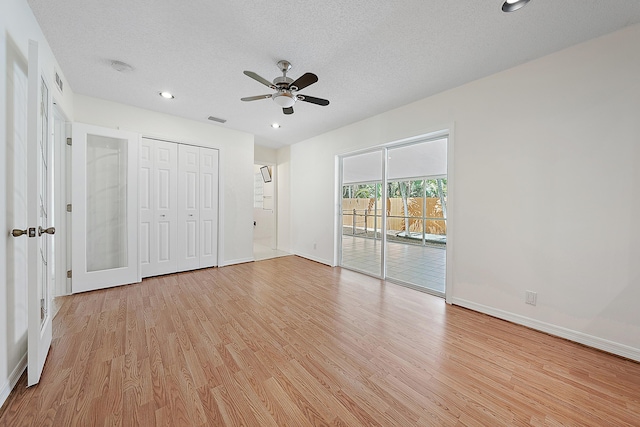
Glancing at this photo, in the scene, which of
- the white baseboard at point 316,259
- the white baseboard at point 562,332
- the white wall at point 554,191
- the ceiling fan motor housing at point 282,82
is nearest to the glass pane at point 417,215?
the white baseboard at point 562,332

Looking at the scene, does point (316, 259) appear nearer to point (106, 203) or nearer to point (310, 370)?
point (310, 370)

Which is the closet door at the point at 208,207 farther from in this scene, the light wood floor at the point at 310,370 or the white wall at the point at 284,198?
the white wall at the point at 284,198

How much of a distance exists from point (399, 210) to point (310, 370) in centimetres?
492

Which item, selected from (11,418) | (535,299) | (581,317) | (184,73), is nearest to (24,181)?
(11,418)

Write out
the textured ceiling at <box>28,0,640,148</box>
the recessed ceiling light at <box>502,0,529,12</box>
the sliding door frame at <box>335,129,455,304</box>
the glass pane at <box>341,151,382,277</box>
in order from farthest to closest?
1. the glass pane at <box>341,151,382,277</box>
2. the sliding door frame at <box>335,129,455,304</box>
3. the textured ceiling at <box>28,0,640,148</box>
4. the recessed ceiling light at <box>502,0,529,12</box>

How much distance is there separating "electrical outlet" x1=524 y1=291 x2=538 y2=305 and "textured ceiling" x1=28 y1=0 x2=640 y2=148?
7.68 feet

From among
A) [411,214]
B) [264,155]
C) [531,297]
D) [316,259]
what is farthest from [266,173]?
[531,297]

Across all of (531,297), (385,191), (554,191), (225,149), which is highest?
(225,149)

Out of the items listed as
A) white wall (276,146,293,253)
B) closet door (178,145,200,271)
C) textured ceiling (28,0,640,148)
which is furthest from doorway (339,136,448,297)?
closet door (178,145,200,271)

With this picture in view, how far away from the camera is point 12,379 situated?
1475 mm

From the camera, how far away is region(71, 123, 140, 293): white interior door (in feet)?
10.2

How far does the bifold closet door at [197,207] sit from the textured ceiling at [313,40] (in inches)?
51.6

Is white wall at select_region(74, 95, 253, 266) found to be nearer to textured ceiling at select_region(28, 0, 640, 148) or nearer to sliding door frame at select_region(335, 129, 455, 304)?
textured ceiling at select_region(28, 0, 640, 148)

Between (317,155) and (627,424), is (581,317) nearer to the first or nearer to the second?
(627,424)
